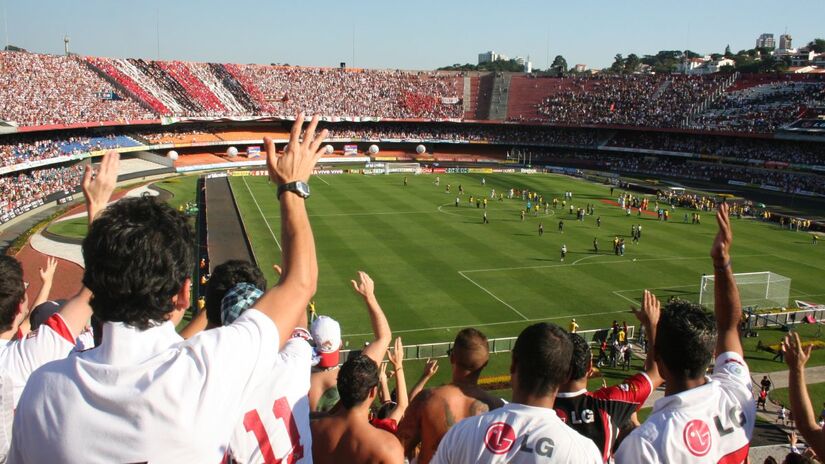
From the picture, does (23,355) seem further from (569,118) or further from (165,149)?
(569,118)

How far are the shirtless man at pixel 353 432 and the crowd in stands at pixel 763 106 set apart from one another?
7776cm

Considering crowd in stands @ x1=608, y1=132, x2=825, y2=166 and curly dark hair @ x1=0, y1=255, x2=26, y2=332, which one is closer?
curly dark hair @ x1=0, y1=255, x2=26, y2=332

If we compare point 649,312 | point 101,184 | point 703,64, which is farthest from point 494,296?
point 703,64

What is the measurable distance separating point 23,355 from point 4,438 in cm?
55

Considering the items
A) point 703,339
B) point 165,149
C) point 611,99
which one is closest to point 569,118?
point 611,99

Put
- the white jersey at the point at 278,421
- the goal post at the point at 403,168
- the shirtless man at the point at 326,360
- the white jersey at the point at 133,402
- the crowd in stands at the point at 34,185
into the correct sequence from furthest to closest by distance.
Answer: the goal post at the point at 403,168
the crowd in stands at the point at 34,185
the shirtless man at the point at 326,360
the white jersey at the point at 278,421
the white jersey at the point at 133,402

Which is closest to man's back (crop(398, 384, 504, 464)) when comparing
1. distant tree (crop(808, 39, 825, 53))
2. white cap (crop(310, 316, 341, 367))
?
white cap (crop(310, 316, 341, 367))

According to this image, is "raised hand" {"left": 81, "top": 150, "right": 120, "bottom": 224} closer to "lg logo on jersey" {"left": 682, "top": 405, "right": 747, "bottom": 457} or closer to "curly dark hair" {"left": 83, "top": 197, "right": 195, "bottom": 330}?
"curly dark hair" {"left": 83, "top": 197, "right": 195, "bottom": 330}

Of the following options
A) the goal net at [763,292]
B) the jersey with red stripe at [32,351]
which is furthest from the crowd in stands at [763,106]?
the jersey with red stripe at [32,351]

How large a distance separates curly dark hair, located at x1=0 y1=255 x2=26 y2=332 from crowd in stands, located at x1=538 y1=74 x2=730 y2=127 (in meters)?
85.7

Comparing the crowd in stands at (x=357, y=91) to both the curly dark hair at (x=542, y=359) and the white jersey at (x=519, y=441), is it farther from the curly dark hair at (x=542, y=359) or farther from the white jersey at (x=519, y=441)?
the white jersey at (x=519, y=441)

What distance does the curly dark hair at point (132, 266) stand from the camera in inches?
117

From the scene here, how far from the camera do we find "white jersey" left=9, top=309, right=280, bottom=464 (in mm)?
2736

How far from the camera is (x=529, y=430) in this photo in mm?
3645
